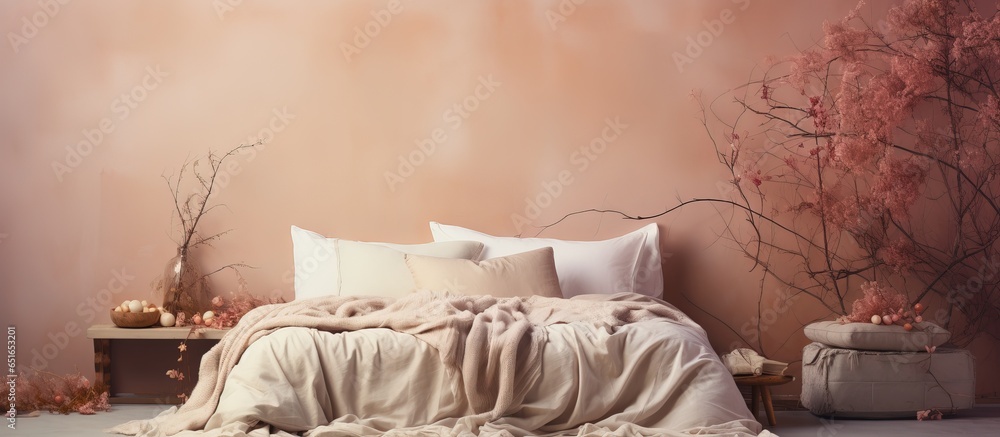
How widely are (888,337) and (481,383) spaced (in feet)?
7.11

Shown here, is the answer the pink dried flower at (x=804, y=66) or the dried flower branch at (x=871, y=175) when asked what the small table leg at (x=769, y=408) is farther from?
the pink dried flower at (x=804, y=66)

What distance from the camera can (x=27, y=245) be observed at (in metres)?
4.87

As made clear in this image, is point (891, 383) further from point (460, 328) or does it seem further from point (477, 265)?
point (460, 328)

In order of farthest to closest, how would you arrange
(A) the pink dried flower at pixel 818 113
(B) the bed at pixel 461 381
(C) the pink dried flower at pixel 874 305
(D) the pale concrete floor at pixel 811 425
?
1. (A) the pink dried flower at pixel 818 113
2. (C) the pink dried flower at pixel 874 305
3. (D) the pale concrete floor at pixel 811 425
4. (B) the bed at pixel 461 381

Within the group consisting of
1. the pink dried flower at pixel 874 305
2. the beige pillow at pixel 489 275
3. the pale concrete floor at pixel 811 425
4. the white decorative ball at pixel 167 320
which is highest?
the beige pillow at pixel 489 275

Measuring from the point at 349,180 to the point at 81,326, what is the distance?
1702mm

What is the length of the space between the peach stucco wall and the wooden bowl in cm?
40

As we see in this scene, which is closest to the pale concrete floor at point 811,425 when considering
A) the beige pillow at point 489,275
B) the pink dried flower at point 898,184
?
the pink dried flower at point 898,184

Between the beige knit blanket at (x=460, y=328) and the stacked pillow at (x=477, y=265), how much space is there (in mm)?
293

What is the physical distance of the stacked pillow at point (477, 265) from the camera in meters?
4.27

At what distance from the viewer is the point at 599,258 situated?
4707mm

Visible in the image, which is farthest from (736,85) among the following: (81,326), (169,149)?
(81,326)

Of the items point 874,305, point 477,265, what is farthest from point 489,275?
point 874,305

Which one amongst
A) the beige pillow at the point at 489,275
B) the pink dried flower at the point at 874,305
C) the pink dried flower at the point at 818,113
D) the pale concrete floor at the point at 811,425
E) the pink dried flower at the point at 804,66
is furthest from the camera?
the pink dried flower at the point at 804,66
